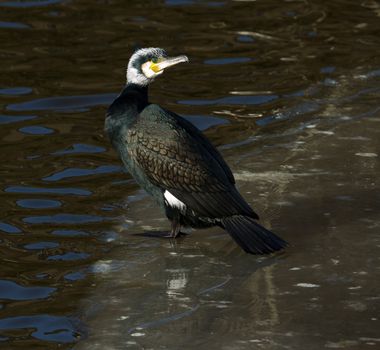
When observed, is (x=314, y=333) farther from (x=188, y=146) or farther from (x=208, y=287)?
(x=188, y=146)

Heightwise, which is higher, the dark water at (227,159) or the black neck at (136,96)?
the black neck at (136,96)

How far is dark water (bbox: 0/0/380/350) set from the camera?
17.5 feet

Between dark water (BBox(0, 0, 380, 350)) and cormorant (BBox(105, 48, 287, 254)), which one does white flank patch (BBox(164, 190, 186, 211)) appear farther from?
dark water (BBox(0, 0, 380, 350))

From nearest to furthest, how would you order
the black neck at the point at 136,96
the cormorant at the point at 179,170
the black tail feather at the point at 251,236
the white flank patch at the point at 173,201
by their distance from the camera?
the black tail feather at the point at 251,236 → the cormorant at the point at 179,170 → the white flank patch at the point at 173,201 → the black neck at the point at 136,96

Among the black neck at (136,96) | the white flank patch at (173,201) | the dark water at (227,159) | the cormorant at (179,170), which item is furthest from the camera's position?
the black neck at (136,96)

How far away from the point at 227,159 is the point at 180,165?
1480 millimetres

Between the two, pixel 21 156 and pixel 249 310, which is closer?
pixel 249 310

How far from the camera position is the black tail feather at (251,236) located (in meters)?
6.01

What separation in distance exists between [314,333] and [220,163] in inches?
59.8

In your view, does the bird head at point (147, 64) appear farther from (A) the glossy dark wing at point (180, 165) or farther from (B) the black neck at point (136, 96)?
(A) the glossy dark wing at point (180, 165)

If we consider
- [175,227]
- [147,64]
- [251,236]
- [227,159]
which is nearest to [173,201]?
[175,227]

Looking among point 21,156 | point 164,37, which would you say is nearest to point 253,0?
point 164,37

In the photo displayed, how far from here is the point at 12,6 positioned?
1136cm

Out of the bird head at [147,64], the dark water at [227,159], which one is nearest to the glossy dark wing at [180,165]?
the dark water at [227,159]
